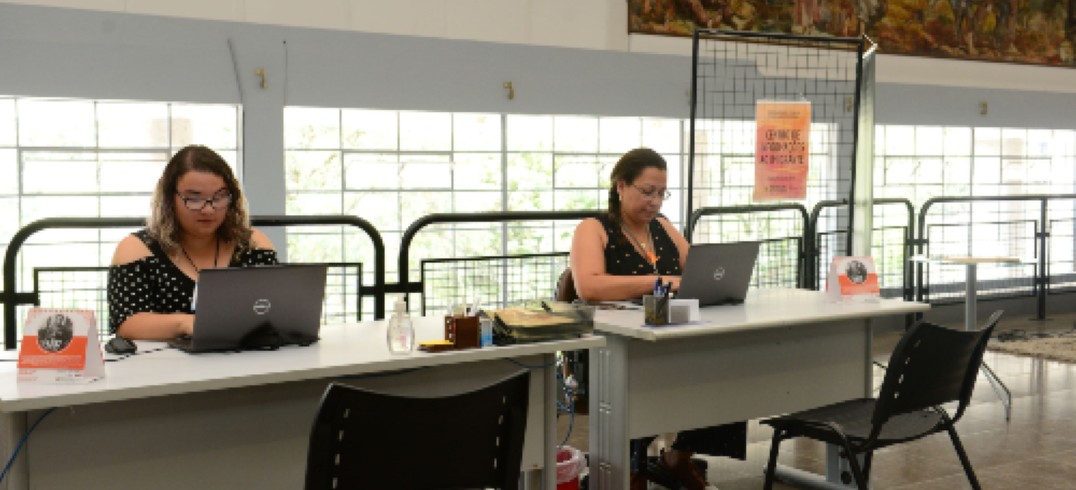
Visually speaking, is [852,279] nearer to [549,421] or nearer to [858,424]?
[858,424]

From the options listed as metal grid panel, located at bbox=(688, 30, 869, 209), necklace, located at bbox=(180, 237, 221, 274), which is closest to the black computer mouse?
necklace, located at bbox=(180, 237, 221, 274)

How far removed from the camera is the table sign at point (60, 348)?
2.36 m

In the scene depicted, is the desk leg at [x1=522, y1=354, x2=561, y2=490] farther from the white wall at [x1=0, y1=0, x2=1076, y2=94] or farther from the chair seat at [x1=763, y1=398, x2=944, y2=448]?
the white wall at [x1=0, y1=0, x2=1076, y2=94]

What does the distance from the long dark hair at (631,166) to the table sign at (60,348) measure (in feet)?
7.02

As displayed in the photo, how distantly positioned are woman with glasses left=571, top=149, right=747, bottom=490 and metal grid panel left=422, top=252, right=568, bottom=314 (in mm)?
1384

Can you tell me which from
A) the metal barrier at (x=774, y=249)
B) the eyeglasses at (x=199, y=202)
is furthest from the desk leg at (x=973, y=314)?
the eyeglasses at (x=199, y=202)

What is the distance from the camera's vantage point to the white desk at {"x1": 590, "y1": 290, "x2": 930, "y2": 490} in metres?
3.43

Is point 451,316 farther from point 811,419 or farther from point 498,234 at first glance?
point 498,234

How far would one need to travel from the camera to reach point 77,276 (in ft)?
14.8

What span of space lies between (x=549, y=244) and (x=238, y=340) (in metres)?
5.43

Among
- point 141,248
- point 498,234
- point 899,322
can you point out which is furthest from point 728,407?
point 899,322

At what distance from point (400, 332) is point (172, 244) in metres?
0.81

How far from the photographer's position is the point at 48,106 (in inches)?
253

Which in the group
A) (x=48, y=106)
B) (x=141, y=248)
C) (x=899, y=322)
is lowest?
(x=899, y=322)
